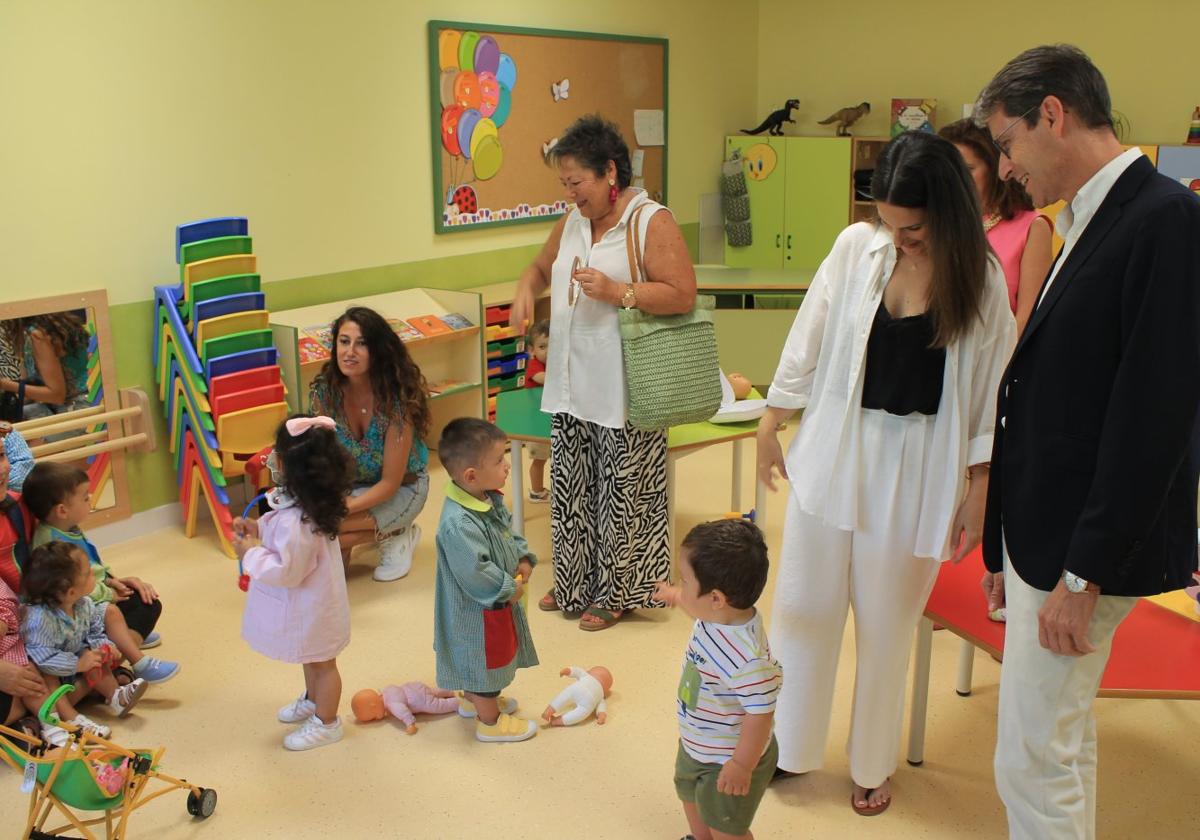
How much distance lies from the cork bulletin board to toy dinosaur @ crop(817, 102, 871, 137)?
135cm

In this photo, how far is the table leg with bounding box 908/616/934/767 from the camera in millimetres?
2871

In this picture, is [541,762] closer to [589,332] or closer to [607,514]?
[607,514]

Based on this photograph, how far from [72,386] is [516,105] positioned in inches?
111

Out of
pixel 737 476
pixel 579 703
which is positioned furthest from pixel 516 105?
pixel 579 703

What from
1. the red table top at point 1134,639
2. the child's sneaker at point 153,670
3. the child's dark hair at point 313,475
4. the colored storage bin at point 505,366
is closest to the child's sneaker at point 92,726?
the child's sneaker at point 153,670

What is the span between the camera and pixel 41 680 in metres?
2.95

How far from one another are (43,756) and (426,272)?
364 cm

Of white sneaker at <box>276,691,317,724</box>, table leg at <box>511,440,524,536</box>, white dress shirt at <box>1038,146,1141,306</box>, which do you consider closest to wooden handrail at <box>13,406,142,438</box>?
table leg at <box>511,440,524,536</box>

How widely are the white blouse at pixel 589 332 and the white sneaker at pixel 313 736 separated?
3.95 feet

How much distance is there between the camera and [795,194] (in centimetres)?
756

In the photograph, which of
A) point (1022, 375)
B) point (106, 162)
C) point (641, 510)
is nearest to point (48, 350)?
point (106, 162)

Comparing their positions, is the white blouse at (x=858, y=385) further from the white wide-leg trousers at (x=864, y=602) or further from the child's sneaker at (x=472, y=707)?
the child's sneaker at (x=472, y=707)

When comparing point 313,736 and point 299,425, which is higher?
point 299,425

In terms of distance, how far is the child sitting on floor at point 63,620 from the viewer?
9.73 feet
